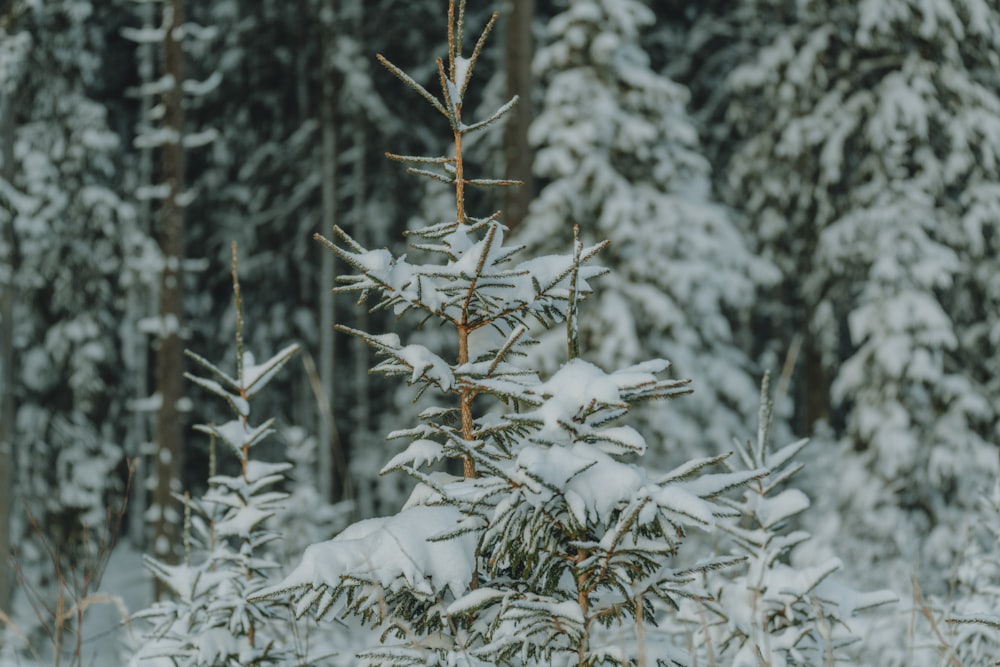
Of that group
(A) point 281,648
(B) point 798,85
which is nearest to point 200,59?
(B) point 798,85

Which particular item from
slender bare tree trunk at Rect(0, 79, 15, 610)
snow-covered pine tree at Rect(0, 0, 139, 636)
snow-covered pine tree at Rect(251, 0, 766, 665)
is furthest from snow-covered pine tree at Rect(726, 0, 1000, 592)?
slender bare tree trunk at Rect(0, 79, 15, 610)

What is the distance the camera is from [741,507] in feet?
8.97

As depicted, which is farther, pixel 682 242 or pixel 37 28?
pixel 37 28

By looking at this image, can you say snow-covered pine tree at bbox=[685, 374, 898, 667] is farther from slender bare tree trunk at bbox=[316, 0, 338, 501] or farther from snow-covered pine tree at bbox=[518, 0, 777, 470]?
slender bare tree trunk at bbox=[316, 0, 338, 501]

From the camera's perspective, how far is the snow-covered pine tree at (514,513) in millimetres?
2154

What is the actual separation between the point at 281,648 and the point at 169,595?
337 inches

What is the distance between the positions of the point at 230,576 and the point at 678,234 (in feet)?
32.0

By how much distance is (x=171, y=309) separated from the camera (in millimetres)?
11312

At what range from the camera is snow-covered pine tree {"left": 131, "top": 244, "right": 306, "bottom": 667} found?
2848mm

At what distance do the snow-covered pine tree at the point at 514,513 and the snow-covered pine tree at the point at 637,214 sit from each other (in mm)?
8829

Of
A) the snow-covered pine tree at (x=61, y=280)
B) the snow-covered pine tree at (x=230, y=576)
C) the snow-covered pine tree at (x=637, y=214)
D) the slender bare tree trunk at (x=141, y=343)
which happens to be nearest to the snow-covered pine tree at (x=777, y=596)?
the snow-covered pine tree at (x=230, y=576)

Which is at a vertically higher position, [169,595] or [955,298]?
[955,298]

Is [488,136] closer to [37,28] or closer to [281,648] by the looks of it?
[37,28]

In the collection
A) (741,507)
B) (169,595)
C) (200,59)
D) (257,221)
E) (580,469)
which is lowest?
(169,595)
